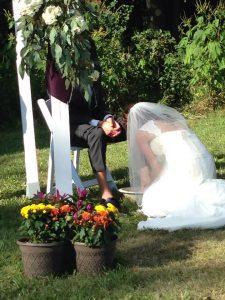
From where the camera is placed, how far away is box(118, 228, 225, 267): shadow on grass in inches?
171

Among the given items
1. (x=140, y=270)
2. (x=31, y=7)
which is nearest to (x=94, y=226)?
(x=140, y=270)

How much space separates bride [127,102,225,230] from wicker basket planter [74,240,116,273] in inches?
41.0

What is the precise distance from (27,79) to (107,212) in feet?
8.67

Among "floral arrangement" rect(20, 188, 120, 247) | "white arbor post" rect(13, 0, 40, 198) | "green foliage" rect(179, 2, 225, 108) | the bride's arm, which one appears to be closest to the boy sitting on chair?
the bride's arm

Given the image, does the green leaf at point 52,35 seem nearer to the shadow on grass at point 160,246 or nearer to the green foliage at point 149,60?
the shadow on grass at point 160,246

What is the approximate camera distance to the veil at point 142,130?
593cm

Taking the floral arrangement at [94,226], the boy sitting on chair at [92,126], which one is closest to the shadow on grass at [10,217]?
the boy sitting on chair at [92,126]

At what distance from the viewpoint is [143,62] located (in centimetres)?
1428

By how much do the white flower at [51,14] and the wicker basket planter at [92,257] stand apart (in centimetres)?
168

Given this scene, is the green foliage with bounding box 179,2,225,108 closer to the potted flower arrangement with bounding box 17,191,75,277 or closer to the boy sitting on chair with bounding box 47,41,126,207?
the boy sitting on chair with bounding box 47,41,126,207

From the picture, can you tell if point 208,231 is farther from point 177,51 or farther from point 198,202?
point 177,51

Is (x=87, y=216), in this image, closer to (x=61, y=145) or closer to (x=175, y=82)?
(x=61, y=145)

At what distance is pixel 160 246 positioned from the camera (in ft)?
15.3

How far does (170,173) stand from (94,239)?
190 cm
